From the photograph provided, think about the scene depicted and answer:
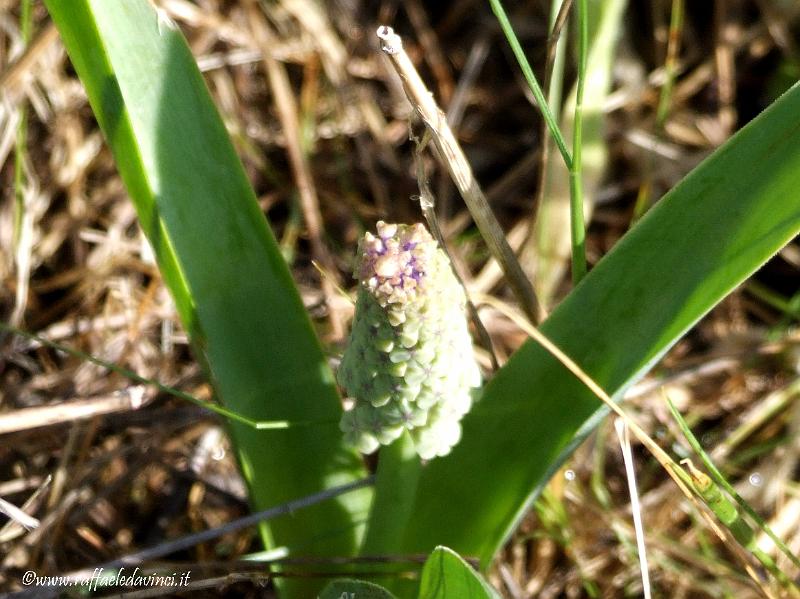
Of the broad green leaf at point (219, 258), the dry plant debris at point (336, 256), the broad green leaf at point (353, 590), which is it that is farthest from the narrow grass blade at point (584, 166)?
the broad green leaf at point (353, 590)

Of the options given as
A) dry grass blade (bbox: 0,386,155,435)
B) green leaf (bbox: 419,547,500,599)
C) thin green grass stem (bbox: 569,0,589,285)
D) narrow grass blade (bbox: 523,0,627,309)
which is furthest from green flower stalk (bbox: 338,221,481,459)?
narrow grass blade (bbox: 523,0,627,309)

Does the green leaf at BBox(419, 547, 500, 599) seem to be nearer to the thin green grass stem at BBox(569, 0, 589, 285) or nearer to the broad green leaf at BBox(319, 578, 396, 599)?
the broad green leaf at BBox(319, 578, 396, 599)

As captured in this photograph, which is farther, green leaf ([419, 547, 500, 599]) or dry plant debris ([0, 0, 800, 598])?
dry plant debris ([0, 0, 800, 598])

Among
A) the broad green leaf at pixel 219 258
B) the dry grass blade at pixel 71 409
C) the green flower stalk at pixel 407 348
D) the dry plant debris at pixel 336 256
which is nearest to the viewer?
the green flower stalk at pixel 407 348

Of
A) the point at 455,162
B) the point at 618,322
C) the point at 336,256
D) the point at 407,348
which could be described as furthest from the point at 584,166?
the point at 407,348

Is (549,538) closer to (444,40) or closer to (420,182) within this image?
(420,182)

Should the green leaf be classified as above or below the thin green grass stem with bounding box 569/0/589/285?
below

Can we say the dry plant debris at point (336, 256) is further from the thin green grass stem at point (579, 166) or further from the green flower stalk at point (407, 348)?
the thin green grass stem at point (579, 166)
